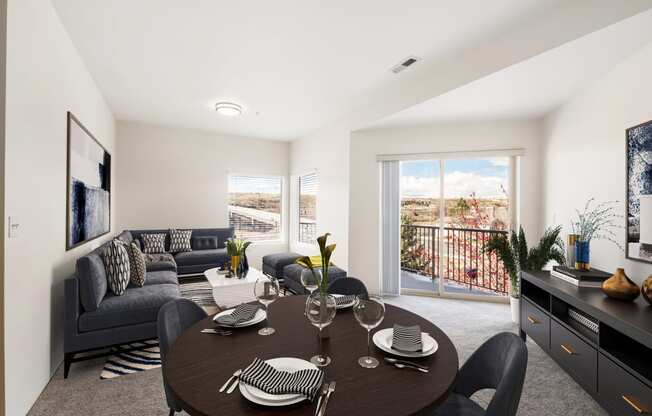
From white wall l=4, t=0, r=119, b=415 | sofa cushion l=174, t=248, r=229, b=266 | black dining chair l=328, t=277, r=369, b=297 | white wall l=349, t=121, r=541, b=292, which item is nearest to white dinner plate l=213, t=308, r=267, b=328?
black dining chair l=328, t=277, r=369, b=297

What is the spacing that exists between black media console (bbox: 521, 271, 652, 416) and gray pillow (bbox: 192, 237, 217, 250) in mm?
4649

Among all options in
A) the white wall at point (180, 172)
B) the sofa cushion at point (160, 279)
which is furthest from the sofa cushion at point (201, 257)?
the sofa cushion at point (160, 279)

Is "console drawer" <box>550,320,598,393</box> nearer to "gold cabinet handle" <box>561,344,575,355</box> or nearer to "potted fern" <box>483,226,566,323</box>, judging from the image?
"gold cabinet handle" <box>561,344,575,355</box>

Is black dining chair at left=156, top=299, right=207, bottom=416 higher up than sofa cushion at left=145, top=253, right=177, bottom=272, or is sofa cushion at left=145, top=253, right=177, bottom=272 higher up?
black dining chair at left=156, top=299, right=207, bottom=416

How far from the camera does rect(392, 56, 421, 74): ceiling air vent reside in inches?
113

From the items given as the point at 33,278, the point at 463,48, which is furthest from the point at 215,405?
the point at 463,48

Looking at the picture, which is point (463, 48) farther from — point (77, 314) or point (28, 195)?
point (77, 314)

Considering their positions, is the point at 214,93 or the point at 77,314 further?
the point at 214,93

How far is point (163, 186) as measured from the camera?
5418 mm

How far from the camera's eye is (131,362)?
241 centimetres

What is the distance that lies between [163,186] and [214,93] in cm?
243

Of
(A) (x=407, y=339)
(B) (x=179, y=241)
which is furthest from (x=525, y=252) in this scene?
(B) (x=179, y=241)

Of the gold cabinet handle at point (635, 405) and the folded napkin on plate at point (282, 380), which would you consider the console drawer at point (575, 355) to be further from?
the folded napkin on plate at point (282, 380)

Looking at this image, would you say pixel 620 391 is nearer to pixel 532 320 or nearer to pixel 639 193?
pixel 532 320
